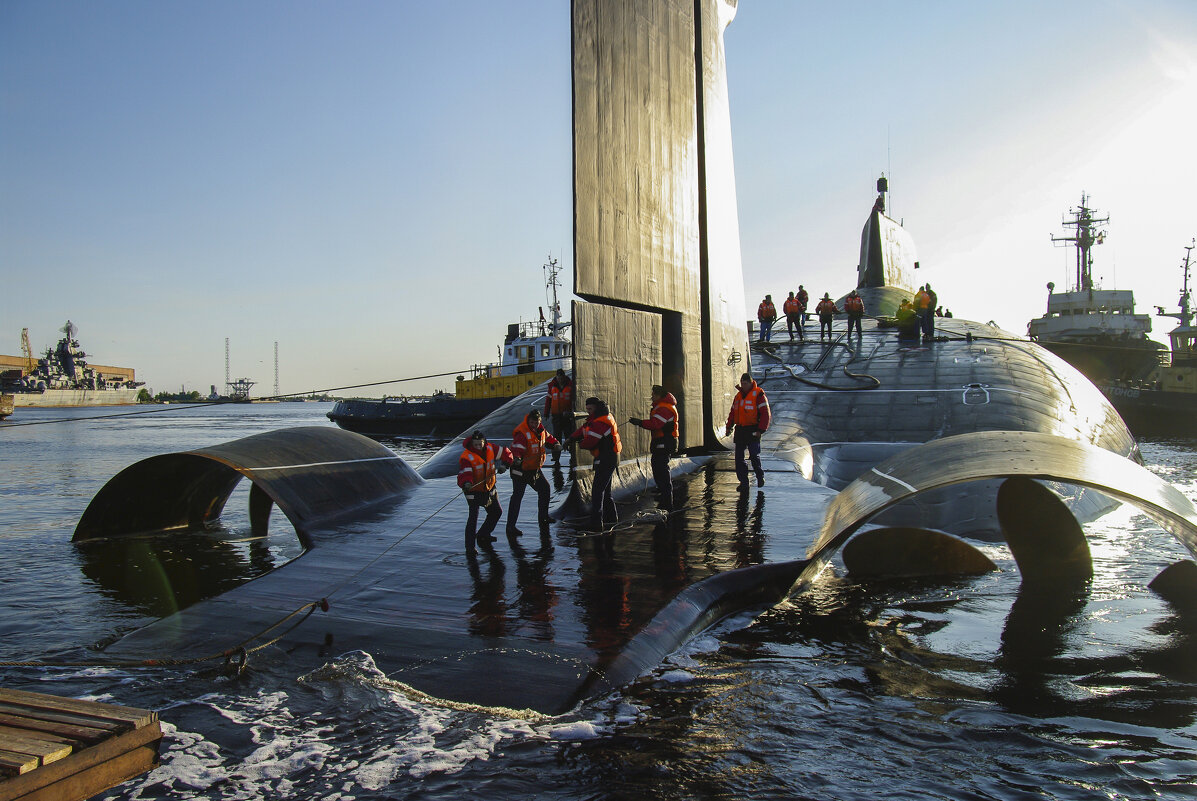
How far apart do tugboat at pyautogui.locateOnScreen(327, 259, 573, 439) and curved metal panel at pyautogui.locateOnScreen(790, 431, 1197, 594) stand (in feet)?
122

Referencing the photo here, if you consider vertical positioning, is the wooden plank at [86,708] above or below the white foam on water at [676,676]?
above

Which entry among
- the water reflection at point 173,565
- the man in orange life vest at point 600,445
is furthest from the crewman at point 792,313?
the water reflection at point 173,565

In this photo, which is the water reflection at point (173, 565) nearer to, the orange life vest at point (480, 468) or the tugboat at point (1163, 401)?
the orange life vest at point (480, 468)

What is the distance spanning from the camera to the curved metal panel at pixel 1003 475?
577 cm

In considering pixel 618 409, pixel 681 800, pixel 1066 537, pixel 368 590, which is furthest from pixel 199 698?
pixel 1066 537

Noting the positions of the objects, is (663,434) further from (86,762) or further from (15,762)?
(15,762)

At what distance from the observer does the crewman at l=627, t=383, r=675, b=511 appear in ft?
32.7

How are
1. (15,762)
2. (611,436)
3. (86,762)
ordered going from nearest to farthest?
(15,762) → (86,762) → (611,436)

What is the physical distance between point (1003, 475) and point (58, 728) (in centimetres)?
627

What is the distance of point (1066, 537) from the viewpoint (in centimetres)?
905

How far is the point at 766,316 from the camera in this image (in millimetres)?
23109

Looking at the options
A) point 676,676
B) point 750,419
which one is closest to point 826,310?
point 750,419

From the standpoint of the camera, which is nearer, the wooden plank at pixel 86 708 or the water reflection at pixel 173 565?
the wooden plank at pixel 86 708

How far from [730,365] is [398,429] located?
3833 centimetres
